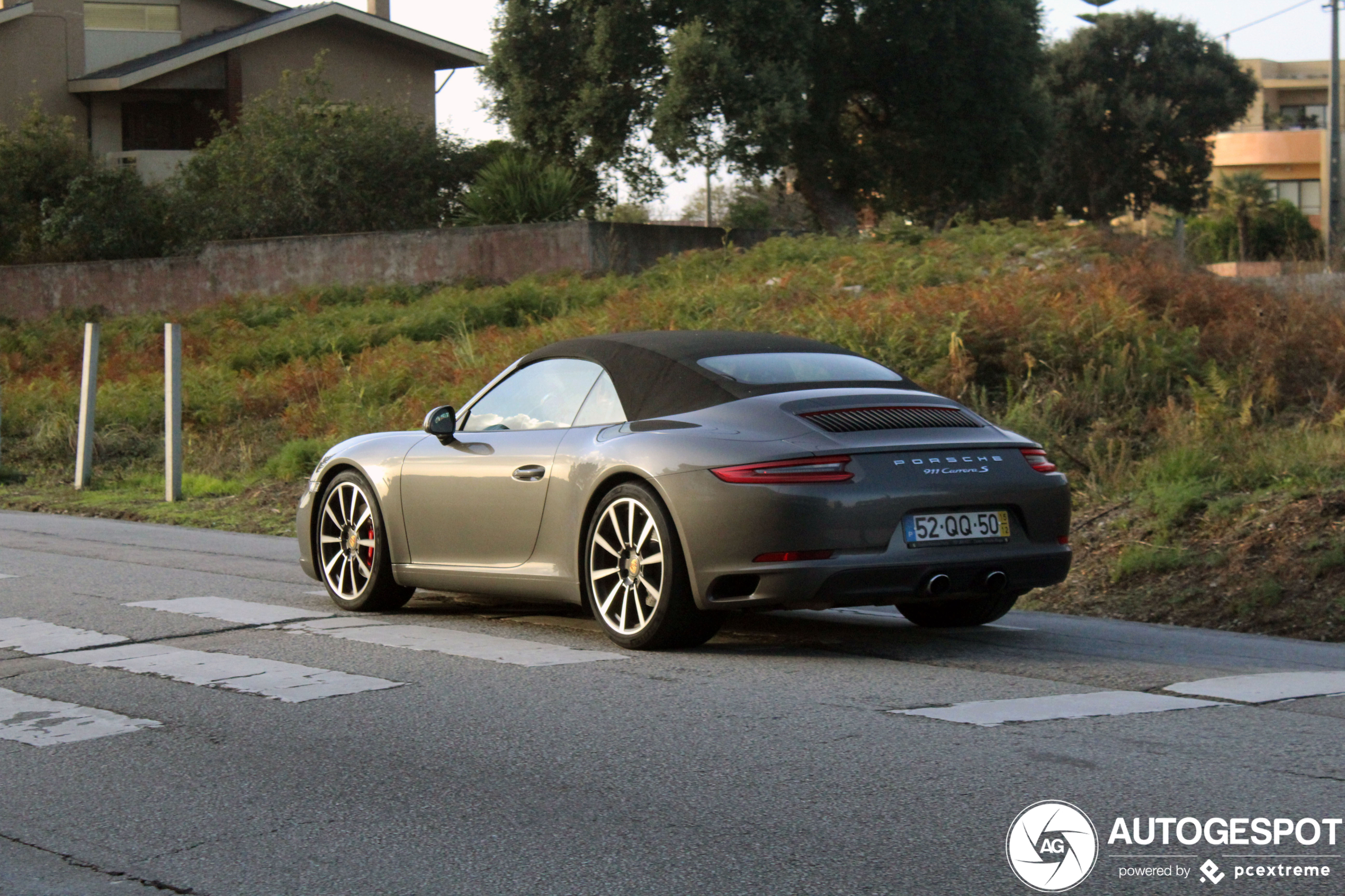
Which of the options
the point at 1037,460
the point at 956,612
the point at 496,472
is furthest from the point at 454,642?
the point at 1037,460

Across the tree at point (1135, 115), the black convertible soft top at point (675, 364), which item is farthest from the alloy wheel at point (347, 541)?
the tree at point (1135, 115)

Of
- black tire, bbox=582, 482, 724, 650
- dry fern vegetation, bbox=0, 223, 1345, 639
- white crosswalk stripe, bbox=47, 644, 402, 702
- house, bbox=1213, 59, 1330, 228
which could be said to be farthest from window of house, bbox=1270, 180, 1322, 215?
white crosswalk stripe, bbox=47, 644, 402, 702

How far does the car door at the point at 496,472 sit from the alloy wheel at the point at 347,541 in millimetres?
381

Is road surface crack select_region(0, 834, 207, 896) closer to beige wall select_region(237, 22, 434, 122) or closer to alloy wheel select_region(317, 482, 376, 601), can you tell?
alloy wheel select_region(317, 482, 376, 601)

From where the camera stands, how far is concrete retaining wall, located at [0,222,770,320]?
2620 cm

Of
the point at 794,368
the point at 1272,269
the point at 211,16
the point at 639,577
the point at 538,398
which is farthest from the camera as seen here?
the point at 211,16

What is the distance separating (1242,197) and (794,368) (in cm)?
6699

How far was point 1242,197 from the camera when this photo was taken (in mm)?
69062

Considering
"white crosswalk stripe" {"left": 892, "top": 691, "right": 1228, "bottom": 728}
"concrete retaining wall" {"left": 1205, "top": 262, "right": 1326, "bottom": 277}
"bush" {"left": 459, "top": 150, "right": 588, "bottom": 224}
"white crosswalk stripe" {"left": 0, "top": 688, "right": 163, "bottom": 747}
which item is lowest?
"white crosswalk stripe" {"left": 0, "top": 688, "right": 163, "bottom": 747}

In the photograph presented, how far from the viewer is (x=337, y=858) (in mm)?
4105

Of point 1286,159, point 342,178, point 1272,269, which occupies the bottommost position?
point 1272,269

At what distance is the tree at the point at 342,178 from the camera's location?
32438mm

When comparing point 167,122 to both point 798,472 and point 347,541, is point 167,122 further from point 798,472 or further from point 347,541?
point 798,472

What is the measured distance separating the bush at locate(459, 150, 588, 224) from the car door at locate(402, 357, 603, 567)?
20.7 metres
